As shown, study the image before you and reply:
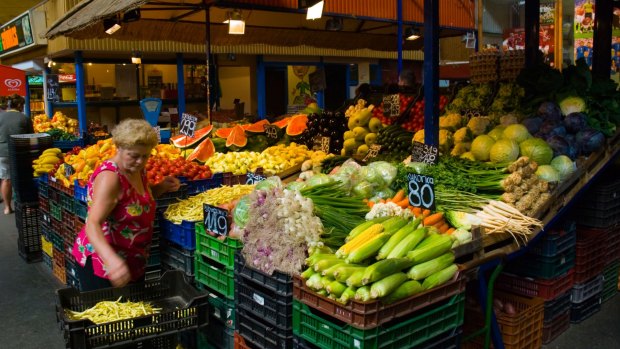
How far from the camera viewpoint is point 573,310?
4859 millimetres

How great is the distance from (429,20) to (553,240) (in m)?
2.14

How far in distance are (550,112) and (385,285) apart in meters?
3.77

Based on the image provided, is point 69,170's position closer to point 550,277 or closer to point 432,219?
point 432,219

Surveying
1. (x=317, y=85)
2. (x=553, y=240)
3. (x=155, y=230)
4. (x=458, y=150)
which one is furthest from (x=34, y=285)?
(x=317, y=85)

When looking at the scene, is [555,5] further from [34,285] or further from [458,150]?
[34,285]

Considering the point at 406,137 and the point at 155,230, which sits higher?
the point at 406,137

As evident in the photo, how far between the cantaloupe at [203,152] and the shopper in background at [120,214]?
110 inches

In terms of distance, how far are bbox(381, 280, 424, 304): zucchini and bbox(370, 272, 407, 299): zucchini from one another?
3 cm

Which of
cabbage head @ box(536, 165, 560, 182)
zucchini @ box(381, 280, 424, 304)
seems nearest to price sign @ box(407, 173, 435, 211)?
zucchini @ box(381, 280, 424, 304)

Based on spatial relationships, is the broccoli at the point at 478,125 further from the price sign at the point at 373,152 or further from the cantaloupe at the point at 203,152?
the cantaloupe at the point at 203,152

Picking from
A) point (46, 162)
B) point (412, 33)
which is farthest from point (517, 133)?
point (412, 33)

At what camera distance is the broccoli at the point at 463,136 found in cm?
532

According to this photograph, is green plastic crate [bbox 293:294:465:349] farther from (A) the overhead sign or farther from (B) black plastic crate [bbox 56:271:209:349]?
(A) the overhead sign

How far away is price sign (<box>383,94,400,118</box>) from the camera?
21.8 feet
